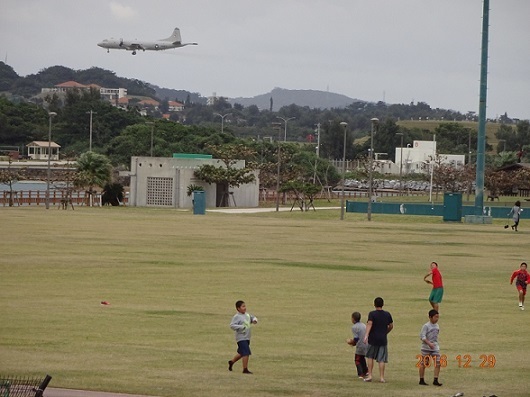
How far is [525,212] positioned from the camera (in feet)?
330

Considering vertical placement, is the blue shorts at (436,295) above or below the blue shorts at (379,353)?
above

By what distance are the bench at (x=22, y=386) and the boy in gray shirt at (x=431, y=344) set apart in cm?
810

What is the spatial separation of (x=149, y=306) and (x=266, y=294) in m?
5.44

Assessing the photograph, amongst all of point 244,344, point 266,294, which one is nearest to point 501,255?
point 266,294

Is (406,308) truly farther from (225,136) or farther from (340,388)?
(225,136)

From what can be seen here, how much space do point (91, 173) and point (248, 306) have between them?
272ft

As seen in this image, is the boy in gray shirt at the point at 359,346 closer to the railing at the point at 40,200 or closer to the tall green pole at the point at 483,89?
the tall green pole at the point at 483,89

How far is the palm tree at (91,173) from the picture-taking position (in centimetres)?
11650

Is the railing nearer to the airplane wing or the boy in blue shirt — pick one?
the airplane wing

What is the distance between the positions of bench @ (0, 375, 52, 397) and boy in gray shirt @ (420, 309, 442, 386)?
26.6 ft

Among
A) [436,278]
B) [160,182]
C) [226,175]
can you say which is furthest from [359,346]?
[226,175]

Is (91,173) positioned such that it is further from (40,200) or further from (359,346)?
(359,346)

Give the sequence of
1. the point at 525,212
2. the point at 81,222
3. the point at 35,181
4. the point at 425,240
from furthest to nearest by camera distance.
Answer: the point at 35,181 → the point at 525,212 → the point at 81,222 → the point at 425,240

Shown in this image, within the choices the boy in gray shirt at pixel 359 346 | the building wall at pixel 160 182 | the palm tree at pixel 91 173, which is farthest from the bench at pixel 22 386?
the building wall at pixel 160 182
